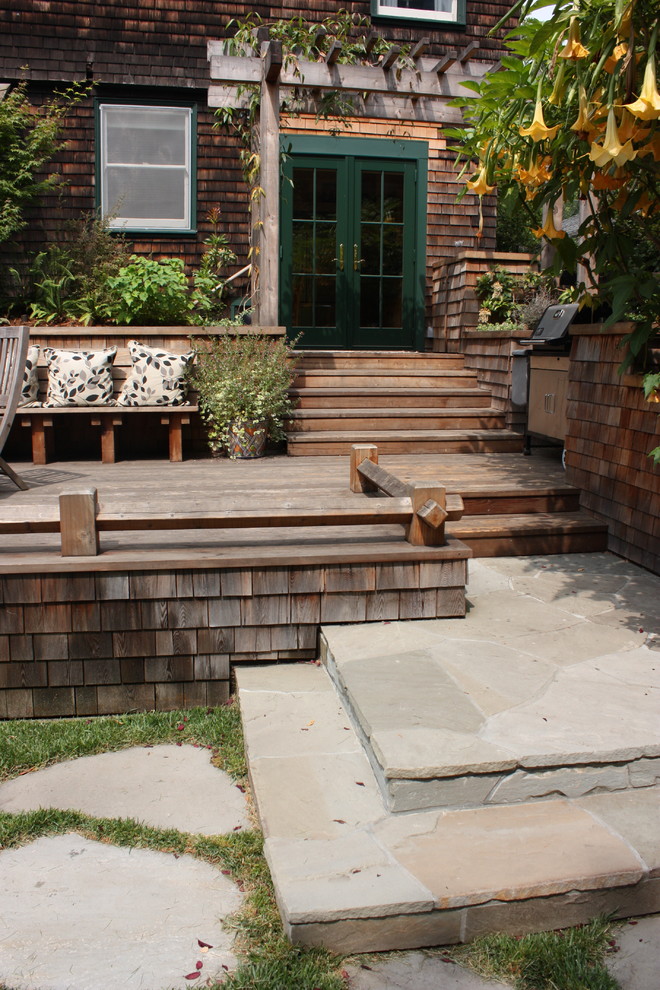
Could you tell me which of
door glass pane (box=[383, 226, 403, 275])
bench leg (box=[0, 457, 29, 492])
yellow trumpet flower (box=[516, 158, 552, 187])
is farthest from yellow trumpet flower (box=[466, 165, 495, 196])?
door glass pane (box=[383, 226, 403, 275])

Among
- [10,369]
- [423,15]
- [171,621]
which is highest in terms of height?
[423,15]

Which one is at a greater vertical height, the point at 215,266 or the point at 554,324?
the point at 215,266

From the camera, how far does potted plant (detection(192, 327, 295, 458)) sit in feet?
20.3

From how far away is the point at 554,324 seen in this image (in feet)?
19.4

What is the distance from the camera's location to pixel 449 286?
28.4 ft

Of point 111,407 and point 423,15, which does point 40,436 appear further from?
point 423,15

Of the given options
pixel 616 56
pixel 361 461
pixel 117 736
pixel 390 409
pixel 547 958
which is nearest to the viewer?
pixel 547 958

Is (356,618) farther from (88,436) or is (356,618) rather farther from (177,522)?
(88,436)

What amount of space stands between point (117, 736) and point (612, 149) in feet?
8.27

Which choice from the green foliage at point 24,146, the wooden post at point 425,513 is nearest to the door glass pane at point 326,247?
the green foliage at point 24,146

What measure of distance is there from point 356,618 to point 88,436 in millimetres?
3994

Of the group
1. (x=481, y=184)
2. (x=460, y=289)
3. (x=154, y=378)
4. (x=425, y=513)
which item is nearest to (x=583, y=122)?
(x=481, y=184)

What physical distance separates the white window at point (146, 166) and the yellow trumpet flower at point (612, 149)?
754cm

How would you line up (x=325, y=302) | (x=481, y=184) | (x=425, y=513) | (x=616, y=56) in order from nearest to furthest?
(x=616, y=56) < (x=481, y=184) < (x=425, y=513) < (x=325, y=302)
